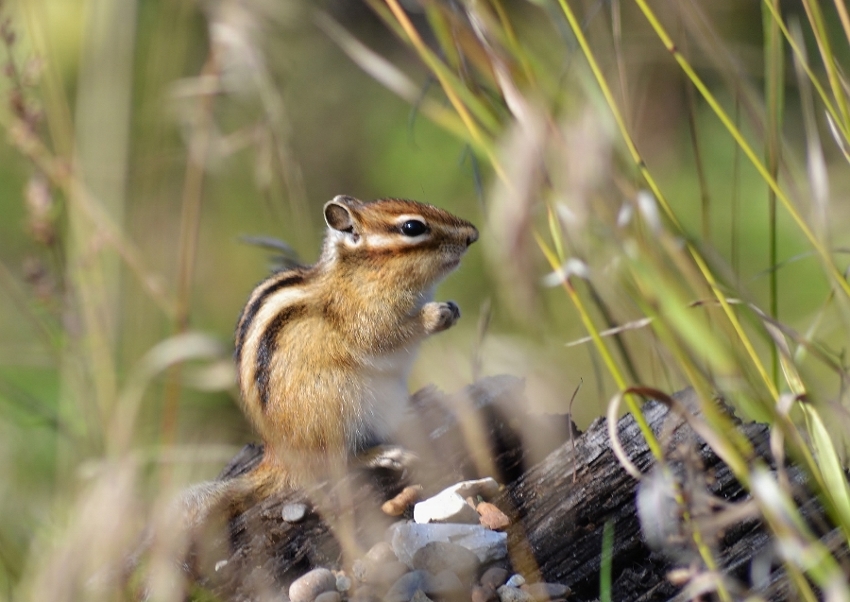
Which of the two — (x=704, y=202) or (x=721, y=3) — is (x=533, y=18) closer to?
(x=721, y=3)

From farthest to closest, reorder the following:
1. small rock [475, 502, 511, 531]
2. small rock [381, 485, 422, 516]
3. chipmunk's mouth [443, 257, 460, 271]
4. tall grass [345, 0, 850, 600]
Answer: chipmunk's mouth [443, 257, 460, 271] < small rock [381, 485, 422, 516] < small rock [475, 502, 511, 531] < tall grass [345, 0, 850, 600]

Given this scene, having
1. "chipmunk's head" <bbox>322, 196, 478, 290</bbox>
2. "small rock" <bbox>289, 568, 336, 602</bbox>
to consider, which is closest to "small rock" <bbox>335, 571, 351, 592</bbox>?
"small rock" <bbox>289, 568, 336, 602</bbox>

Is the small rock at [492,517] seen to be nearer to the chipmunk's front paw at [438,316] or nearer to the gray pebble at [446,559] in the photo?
the gray pebble at [446,559]

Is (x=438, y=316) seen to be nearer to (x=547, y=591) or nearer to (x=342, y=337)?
(x=342, y=337)

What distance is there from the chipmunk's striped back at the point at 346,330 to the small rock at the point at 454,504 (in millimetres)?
431

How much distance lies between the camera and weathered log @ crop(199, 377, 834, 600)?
6.70 feet

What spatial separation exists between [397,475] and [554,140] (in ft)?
4.49

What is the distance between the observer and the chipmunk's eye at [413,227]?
2791mm

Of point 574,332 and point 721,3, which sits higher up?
point 721,3

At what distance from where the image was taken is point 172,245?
5.38m

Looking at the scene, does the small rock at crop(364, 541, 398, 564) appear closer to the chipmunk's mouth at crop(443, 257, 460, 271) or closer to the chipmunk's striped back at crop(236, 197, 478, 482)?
the chipmunk's striped back at crop(236, 197, 478, 482)

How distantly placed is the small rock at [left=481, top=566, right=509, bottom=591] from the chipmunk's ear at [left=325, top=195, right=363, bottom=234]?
3.82 feet

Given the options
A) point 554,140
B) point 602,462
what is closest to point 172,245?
point 602,462

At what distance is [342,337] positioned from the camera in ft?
9.40
